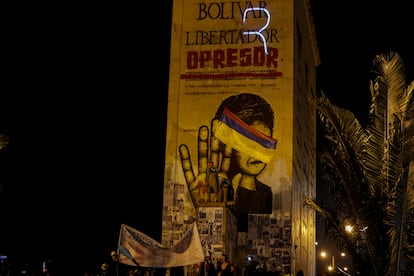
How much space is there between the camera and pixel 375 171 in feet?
42.7

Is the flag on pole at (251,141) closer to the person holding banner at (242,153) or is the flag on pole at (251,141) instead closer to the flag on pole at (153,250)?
the person holding banner at (242,153)

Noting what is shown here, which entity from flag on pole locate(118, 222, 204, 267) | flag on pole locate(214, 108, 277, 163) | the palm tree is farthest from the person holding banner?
the palm tree

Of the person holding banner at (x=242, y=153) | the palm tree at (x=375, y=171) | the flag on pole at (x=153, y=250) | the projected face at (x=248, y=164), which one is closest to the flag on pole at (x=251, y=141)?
the person holding banner at (x=242, y=153)

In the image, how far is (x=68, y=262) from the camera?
44188mm

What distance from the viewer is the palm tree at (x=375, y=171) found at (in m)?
12.5

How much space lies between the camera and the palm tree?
492 inches

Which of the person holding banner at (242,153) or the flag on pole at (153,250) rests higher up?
the person holding banner at (242,153)

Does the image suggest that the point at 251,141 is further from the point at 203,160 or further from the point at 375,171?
the point at 375,171

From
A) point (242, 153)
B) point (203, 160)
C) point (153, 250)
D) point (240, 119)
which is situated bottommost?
point (153, 250)

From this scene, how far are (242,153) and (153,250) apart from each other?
1697 cm

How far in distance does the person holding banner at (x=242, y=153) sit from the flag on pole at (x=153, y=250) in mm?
15816

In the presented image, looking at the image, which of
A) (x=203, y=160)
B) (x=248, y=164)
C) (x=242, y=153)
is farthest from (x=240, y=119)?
(x=203, y=160)

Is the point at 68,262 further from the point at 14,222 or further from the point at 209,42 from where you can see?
the point at 209,42

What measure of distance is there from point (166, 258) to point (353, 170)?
5696 mm
